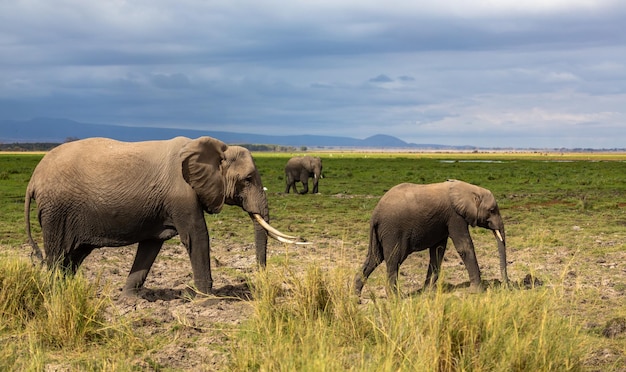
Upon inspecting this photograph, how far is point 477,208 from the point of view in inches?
385

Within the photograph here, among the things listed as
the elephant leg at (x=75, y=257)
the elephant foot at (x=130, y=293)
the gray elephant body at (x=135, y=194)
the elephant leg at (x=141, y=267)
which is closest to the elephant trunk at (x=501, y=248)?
the gray elephant body at (x=135, y=194)

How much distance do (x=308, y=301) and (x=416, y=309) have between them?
140 centimetres

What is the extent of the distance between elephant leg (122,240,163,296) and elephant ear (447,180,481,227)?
388 cm

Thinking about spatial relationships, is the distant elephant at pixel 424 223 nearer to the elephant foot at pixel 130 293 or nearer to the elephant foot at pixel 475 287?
the elephant foot at pixel 475 287

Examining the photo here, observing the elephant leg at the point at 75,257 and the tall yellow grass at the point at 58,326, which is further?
the elephant leg at the point at 75,257

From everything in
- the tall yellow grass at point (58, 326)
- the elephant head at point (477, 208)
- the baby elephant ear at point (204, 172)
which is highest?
the baby elephant ear at point (204, 172)

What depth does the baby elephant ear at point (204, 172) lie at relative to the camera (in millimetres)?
8500

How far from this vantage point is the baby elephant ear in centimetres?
850

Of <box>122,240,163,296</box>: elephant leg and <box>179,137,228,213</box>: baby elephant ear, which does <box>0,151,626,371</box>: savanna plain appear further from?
<box>179,137,228,213</box>: baby elephant ear

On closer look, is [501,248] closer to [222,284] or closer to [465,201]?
[465,201]

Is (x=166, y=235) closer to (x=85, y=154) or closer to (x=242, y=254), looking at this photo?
(x=85, y=154)

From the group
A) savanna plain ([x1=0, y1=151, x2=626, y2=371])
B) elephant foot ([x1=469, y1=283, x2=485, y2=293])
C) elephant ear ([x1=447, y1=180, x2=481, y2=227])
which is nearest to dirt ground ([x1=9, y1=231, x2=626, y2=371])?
savanna plain ([x1=0, y1=151, x2=626, y2=371])

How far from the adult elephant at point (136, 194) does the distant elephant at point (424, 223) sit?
4.94 ft

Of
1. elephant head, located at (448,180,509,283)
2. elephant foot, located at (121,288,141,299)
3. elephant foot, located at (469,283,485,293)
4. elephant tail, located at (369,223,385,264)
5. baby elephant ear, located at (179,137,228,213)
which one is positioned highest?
baby elephant ear, located at (179,137,228,213)
